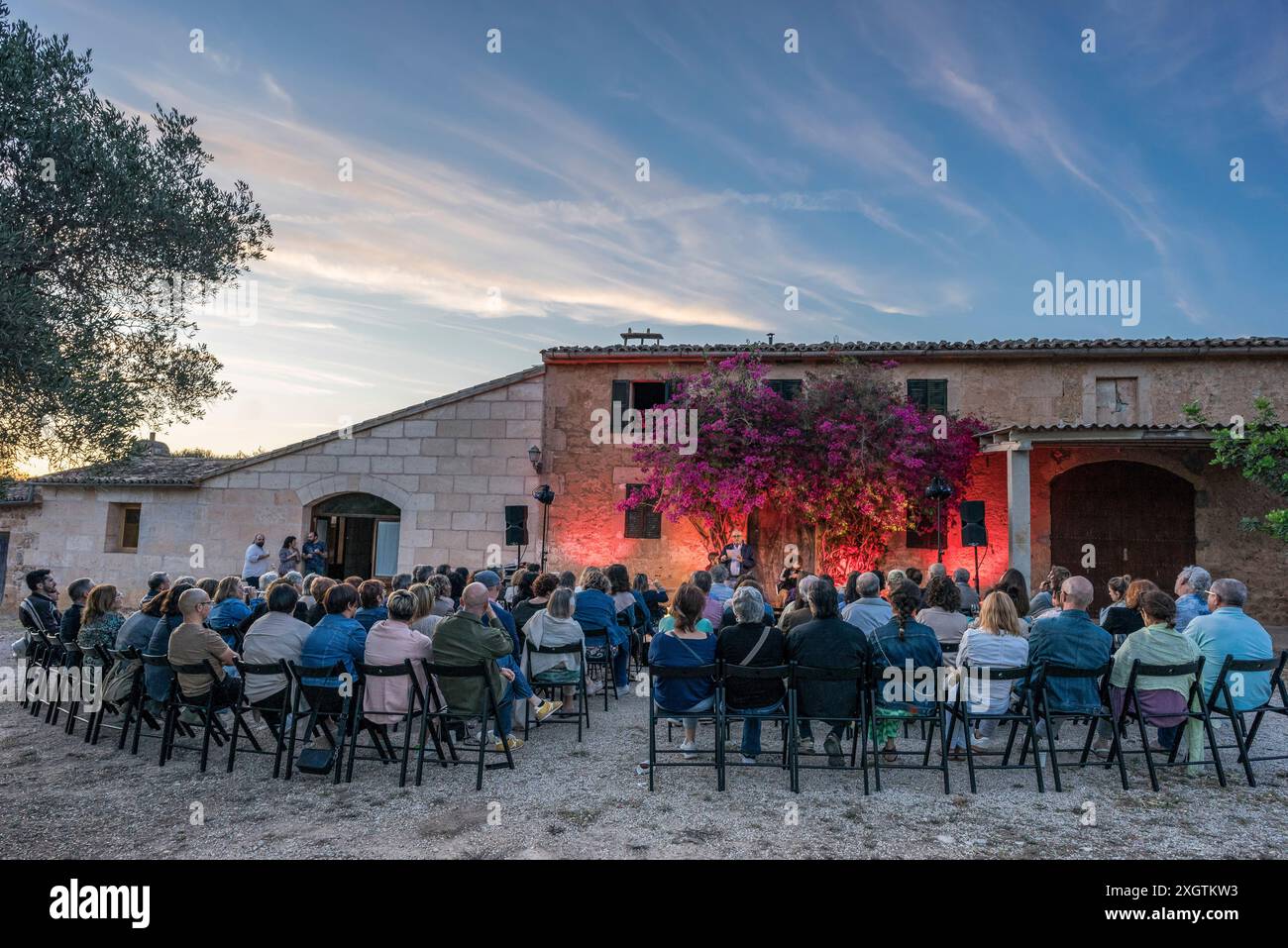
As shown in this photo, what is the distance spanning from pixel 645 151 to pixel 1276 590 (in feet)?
42.5

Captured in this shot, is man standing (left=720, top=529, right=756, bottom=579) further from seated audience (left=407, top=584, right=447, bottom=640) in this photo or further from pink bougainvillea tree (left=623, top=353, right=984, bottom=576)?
seated audience (left=407, top=584, right=447, bottom=640)

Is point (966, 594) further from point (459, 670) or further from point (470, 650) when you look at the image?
point (459, 670)

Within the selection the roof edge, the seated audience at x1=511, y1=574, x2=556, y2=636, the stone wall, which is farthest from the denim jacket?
the roof edge

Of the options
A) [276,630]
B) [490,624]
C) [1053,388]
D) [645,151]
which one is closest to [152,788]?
[276,630]

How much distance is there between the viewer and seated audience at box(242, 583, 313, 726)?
4926mm

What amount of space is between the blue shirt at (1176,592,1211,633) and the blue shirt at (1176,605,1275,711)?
86cm

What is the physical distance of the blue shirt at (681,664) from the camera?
4715mm

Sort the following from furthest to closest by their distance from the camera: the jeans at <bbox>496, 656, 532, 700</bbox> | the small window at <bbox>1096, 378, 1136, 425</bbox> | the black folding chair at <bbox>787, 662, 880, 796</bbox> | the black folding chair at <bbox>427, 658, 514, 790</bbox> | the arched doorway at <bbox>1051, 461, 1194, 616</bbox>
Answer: the small window at <bbox>1096, 378, 1136, 425</bbox>, the arched doorway at <bbox>1051, 461, 1194, 616</bbox>, the jeans at <bbox>496, 656, 532, 700</bbox>, the black folding chair at <bbox>427, 658, 514, 790</bbox>, the black folding chair at <bbox>787, 662, 880, 796</bbox>

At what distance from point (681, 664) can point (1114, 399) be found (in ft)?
38.6

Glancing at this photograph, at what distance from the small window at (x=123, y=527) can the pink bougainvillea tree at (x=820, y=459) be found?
11.3 meters

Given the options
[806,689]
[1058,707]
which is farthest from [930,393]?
[806,689]

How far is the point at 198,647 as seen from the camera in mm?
4895

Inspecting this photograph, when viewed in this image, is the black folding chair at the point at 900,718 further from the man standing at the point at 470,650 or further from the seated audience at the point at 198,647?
the seated audience at the point at 198,647

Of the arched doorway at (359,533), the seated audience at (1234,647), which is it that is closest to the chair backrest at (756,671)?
the seated audience at (1234,647)
